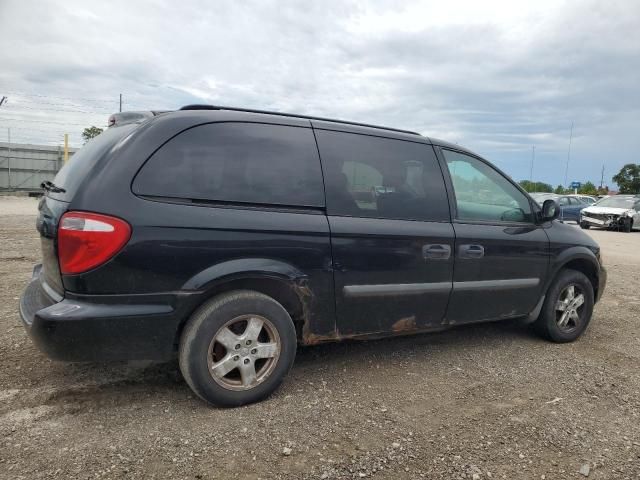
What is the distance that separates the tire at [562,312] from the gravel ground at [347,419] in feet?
1.04

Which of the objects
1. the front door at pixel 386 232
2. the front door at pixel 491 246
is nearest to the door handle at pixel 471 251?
the front door at pixel 491 246

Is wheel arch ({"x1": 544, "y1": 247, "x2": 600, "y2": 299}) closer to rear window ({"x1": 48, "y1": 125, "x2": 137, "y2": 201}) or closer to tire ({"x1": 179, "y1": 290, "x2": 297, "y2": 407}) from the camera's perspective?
tire ({"x1": 179, "y1": 290, "x2": 297, "y2": 407})

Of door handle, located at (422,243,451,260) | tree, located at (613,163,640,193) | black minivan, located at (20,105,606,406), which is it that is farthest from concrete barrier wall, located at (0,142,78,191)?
tree, located at (613,163,640,193)

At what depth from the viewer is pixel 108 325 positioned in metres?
2.47

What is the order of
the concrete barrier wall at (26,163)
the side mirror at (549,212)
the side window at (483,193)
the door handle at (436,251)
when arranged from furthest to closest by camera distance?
the concrete barrier wall at (26,163), the side mirror at (549,212), the side window at (483,193), the door handle at (436,251)

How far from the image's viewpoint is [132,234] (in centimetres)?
246

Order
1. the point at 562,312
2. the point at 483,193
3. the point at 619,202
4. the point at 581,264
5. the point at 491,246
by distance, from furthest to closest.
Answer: the point at 619,202 → the point at 581,264 → the point at 562,312 → the point at 483,193 → the point at 491,246

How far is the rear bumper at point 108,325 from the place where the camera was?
2.42m

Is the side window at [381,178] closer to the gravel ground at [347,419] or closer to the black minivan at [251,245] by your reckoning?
the black minivan at [251,245]

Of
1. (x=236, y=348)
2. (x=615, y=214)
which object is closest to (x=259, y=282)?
(x=236, y=348)

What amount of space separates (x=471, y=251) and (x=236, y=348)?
1.92 metres

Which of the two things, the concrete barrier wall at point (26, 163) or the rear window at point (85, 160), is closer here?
the rear window at point (85, 160)

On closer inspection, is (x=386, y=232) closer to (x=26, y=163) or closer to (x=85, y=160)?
(x=85, y=160)

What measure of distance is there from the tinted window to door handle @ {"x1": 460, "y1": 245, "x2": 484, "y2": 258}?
1.22 m
